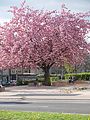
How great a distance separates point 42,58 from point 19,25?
4410 mm

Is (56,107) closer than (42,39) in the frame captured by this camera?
Yes

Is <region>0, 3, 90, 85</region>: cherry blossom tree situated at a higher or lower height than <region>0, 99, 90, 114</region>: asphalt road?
higher

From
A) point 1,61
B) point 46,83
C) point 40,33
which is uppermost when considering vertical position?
point 40,33

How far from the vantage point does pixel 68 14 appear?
131 feet

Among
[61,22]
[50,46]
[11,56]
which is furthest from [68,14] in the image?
[11,56]

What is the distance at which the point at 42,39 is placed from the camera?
126ft

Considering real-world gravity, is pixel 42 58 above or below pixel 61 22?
below

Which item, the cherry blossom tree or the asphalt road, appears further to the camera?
the cherry blossom tree

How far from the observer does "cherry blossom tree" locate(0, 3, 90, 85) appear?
3821 cm

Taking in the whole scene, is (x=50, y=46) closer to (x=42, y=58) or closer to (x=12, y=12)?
(x=42, y=58)

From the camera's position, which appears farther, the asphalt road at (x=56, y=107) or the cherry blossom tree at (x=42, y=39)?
the cherry blossom tree at (x=42, y=39)

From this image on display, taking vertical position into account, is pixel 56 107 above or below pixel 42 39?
below

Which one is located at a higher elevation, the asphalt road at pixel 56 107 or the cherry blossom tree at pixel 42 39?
the cherry blossom tree at pixel 42 39

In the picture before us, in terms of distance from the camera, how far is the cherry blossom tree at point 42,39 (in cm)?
3821
